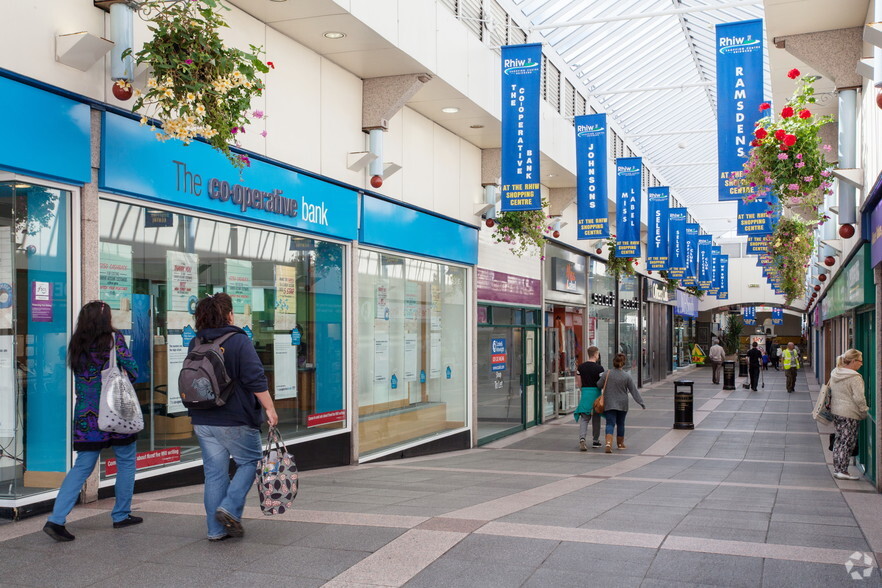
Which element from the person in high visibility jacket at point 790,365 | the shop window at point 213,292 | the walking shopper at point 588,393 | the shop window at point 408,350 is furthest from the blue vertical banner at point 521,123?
the person in high visibility jacket at point 790,365

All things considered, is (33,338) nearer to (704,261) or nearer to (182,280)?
(182,280)

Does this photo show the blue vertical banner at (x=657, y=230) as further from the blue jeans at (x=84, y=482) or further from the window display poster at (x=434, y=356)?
the blue jeans at (x=84, y=482)

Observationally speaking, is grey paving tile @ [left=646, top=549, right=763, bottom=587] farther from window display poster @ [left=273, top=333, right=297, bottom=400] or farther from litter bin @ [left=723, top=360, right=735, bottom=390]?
litter bin @ [left=723, top=360, right=735, bottom=390]

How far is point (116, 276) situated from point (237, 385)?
220cm

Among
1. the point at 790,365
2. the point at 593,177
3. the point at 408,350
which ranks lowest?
the point at 790,365

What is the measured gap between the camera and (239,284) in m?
8.41

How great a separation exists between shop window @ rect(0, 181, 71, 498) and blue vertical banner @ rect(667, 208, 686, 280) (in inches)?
832

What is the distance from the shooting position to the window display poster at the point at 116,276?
6.67 m

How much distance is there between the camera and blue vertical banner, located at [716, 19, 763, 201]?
10.5 m

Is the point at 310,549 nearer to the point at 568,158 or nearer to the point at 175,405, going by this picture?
the point at 175,405

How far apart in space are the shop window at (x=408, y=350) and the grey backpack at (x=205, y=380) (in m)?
5.53

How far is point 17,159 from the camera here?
18.6ft

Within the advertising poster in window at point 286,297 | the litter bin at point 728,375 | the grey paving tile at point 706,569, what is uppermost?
the advertising poster in window at point 286,297

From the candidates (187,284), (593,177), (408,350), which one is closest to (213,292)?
(187,284)
